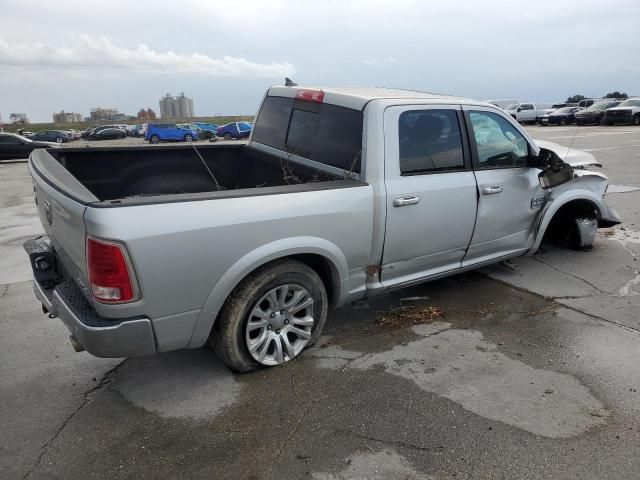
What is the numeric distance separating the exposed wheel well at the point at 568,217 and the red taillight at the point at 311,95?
10.1 feet

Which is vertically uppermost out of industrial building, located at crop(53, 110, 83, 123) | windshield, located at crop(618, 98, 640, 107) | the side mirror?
windshield, located at crop(618, 98, 640, 107)

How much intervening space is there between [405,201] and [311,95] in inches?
48.7

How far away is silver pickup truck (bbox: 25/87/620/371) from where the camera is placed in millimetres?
2607

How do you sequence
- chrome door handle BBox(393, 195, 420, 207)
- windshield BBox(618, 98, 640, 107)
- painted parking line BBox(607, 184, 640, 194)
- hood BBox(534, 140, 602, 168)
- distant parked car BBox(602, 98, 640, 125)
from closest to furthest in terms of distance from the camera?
chrome door handle BBox(393, 195, 420, 207) → hood BBox(534, 140, 602, 168) → painted parking line BBox(607, 184, 640, 194) → distant parked car BBox(602, 98, 640, 125) → windshield BBox(618, 98, 640, 107)

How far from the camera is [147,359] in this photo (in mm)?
3523

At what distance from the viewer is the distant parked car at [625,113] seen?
A: 92.6 feet

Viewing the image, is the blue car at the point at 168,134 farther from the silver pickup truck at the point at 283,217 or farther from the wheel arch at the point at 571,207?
the wheel arch at the point at 571,207

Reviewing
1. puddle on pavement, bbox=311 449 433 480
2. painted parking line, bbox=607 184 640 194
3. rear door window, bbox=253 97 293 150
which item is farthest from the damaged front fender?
painted parking line, bbox=607 184 640 194

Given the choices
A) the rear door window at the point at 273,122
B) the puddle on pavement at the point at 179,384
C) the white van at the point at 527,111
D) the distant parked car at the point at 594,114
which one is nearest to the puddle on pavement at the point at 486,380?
the puddle on pavement at the point at 179,384

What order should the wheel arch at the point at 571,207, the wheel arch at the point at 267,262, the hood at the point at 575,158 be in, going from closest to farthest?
the wheel arch at the point at 267,262
the wheel arch at the point at 571,207
the hood at the point at 575,158

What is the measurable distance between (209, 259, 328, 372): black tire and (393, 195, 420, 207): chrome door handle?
0.77 meters

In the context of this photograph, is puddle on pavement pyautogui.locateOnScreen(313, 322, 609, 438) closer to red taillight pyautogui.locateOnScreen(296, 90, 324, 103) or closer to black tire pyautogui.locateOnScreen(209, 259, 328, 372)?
black tire pyautogui.locateOnScreen(209, 259, 328, 372)

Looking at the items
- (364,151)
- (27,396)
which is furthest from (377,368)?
(27,396)


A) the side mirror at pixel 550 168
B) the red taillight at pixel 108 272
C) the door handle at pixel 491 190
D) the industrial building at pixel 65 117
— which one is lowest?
the industrial building at pixel 65 117
